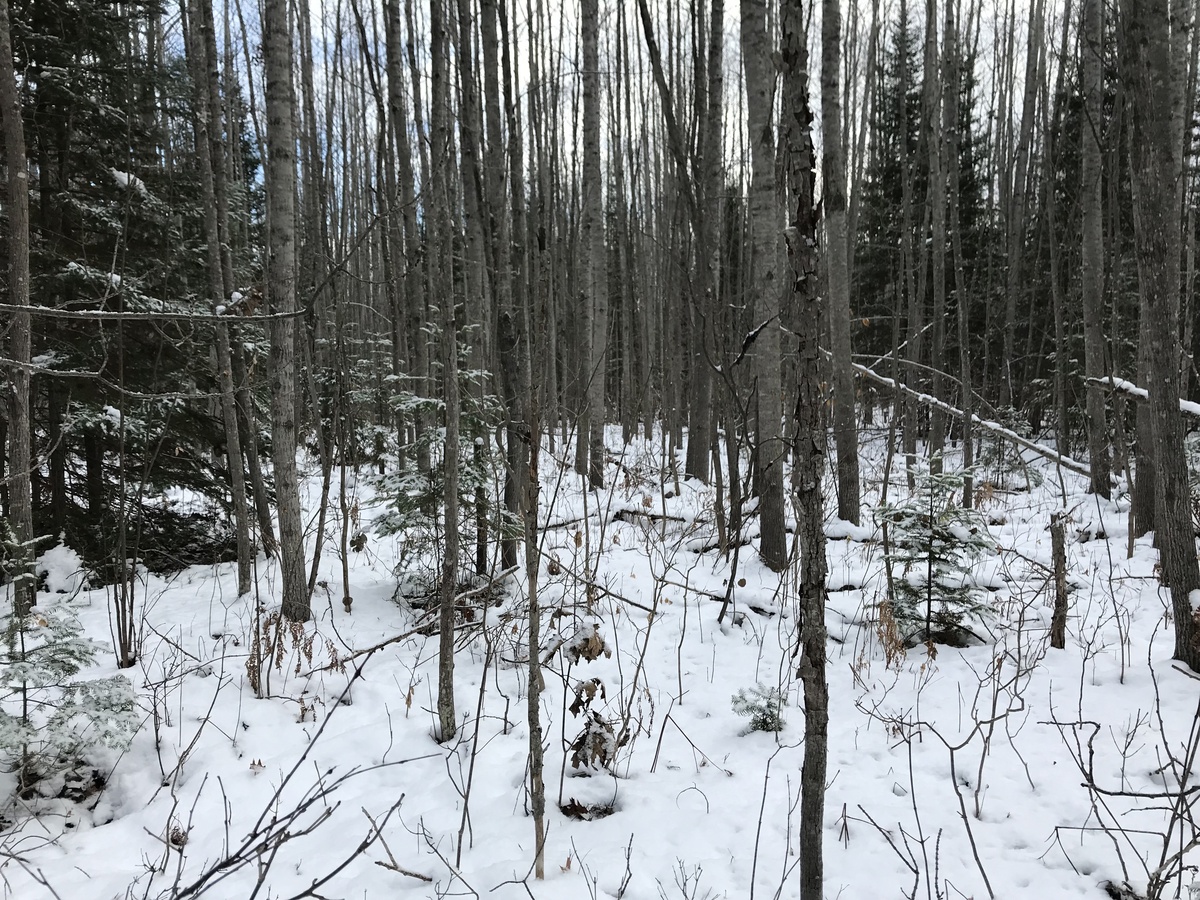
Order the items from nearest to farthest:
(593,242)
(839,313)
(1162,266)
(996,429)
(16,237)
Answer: (1162,266) → (16,237) → (996,429) → (839,313) → (593,242)

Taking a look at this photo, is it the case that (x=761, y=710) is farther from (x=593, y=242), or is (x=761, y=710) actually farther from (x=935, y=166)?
(x=935, y=166)

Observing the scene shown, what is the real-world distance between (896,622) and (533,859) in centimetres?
291

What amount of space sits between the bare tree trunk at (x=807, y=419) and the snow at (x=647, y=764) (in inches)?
20.8

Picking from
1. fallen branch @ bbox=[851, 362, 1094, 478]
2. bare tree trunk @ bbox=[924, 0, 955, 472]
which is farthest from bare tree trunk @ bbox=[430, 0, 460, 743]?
bare tree trunk @ bbox=[924, 0, 955, 472]

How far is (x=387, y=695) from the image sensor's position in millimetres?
3789

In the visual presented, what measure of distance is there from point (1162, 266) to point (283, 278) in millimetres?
5413

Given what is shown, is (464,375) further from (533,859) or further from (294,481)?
(533,859)

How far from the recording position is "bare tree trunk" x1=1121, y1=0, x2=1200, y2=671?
3.38 metres

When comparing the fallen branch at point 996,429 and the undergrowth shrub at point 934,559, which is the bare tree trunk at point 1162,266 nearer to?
the undergrowth shrub at point 934,559

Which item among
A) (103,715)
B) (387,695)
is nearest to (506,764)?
(387,695)

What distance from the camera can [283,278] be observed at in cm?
432

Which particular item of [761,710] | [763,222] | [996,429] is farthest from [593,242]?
A: [761,710]

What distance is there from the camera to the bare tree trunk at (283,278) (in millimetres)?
4285

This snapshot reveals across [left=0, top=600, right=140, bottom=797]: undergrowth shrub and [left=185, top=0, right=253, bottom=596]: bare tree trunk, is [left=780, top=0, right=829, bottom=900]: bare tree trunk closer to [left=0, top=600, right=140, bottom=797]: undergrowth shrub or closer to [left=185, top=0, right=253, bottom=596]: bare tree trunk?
[left=0, top=600, right=140, bottom=797]: undergrowth shrub
